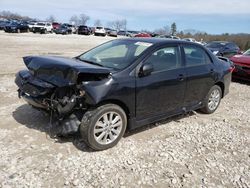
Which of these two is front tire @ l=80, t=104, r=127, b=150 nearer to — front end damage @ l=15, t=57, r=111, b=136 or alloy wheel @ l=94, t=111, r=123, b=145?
alloy wheel @ l=94, t=111, r=123, b=145

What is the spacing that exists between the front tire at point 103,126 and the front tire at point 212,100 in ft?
8.22

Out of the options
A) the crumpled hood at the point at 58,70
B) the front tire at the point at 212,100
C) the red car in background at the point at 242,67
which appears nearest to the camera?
the crumpled hood at the point at 58,70

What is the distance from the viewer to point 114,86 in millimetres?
4141

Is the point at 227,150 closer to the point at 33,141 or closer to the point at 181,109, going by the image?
the point at 181,109

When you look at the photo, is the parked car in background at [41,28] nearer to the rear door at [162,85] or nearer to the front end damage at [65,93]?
the rear door at [162,85]

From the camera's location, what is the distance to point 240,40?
48.1 m

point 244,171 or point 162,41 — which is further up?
point 162,41

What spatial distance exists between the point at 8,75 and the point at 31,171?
6.04 metres

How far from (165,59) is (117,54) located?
0.87 meters

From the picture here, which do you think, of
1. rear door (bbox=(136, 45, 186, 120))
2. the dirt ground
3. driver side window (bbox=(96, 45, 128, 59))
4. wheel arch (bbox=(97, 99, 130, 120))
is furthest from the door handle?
wheel arch (bbox=(97, 99, 130, 120))

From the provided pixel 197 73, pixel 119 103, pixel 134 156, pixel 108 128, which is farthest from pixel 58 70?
pixel 197 73

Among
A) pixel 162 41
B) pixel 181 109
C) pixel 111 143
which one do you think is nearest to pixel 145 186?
pixel 111 143

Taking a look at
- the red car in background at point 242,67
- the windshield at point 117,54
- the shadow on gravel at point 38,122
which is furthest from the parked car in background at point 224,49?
the shadow on gravel at point 38,122

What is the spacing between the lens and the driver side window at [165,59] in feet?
15.6
